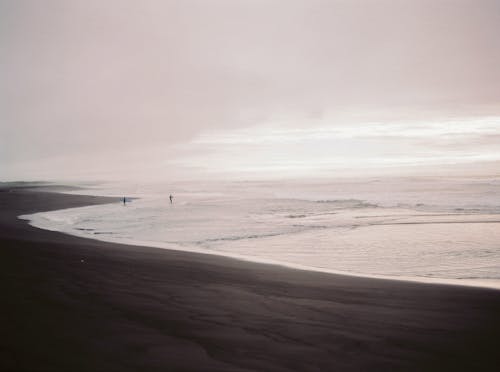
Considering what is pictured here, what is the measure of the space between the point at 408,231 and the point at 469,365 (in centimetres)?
1716

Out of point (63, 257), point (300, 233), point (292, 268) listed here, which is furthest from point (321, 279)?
point (300, 233)

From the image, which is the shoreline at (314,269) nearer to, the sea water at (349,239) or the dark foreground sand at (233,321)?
the sea water at (349,239)

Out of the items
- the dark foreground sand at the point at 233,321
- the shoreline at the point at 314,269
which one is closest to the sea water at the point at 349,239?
the shoreline at the point at 314,269

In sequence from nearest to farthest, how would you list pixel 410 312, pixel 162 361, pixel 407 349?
1. pixel 162 361
2. pixel 407 349
3. pixel 410 312

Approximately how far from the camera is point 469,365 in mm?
5918

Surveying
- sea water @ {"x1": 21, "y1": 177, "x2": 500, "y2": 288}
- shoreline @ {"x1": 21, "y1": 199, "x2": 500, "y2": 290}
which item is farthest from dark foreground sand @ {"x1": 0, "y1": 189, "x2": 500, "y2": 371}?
sea water @ {"x1": 21, "y1": 177, "x2": 500, "y2": 288}

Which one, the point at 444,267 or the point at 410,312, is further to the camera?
the point at 444,267

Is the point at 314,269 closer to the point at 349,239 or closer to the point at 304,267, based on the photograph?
the point at 304,267

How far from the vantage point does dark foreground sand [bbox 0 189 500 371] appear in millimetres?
5918

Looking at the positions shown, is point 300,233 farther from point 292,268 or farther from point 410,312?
point 410,312

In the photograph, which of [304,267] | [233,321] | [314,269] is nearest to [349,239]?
[304,267]

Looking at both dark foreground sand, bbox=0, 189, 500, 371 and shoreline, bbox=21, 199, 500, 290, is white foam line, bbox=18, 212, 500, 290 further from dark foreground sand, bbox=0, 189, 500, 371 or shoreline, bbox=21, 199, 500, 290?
dark foreground sand, bbox=0, 189, 500, 371

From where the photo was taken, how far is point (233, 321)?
25.4 ft

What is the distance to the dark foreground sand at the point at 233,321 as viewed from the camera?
5.92 meters
